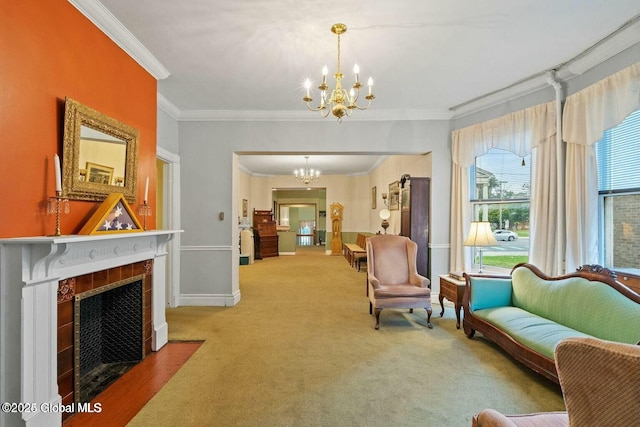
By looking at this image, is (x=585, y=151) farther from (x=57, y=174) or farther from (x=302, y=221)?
(x=302, y=221)

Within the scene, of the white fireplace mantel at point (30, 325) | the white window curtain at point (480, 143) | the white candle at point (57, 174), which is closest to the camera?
the white fireplace mantel at point (30, 325)

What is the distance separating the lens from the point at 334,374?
2568 millimetres

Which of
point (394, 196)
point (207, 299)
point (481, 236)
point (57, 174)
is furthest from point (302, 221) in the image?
point (57, 174)

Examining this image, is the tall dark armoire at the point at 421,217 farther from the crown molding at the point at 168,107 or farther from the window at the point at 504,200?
the crown molding at the point at 168,107

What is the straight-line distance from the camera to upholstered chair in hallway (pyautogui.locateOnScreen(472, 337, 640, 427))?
91 cm

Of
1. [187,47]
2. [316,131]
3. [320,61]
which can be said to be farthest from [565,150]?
[187,47]

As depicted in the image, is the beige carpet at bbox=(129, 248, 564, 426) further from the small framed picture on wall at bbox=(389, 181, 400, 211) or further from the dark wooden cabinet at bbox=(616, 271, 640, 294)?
the small framed picture on wall at bbox=(389, 181, 400, 211)

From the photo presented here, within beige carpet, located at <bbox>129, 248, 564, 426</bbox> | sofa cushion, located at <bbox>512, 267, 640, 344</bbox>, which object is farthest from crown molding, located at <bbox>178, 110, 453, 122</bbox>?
beige carpet, located at <bbox>129, 248, 564, 426</bbox>

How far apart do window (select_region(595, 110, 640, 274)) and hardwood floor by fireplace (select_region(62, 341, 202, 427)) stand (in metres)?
4.22

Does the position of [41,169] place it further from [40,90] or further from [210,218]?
[210,218]

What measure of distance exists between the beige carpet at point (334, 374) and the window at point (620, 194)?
1.44 meters

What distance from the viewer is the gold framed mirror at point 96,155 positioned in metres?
2.02

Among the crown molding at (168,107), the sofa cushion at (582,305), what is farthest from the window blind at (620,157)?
the crown molding at (168,107)

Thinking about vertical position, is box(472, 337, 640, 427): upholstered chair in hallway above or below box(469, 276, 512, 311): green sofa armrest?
above
